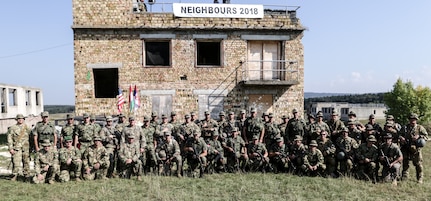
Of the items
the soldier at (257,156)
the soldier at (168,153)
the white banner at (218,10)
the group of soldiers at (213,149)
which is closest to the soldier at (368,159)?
the group of soldiers at (213,149)

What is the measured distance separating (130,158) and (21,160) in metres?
3.11

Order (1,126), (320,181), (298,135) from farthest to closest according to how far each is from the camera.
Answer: (1,126) → (298,135) → (320,181)

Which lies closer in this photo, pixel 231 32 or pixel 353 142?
pixel 353 142

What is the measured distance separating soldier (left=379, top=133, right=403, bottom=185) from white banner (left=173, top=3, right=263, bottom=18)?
9328 millimetres

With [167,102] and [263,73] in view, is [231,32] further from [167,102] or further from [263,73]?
[167,102]

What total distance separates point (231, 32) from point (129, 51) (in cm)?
481

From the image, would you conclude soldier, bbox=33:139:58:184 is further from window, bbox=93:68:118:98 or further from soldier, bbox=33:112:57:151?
window, bbox=93:68:118:98

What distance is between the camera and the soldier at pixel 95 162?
9.31 meters

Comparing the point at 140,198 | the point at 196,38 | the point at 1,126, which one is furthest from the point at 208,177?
the point at 1,126

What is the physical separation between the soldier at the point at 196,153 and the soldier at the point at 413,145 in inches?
212

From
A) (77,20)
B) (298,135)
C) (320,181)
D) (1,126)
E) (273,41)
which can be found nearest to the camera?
(320,181)

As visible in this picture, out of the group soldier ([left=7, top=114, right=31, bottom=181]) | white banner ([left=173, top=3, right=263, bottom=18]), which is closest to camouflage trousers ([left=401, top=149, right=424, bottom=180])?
white banner ([left=173, top=3, right=263, bottom=18])

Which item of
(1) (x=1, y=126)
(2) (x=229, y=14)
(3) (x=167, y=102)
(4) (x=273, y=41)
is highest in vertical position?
(2) (x=229, y=14)

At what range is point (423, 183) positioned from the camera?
29.8ft
